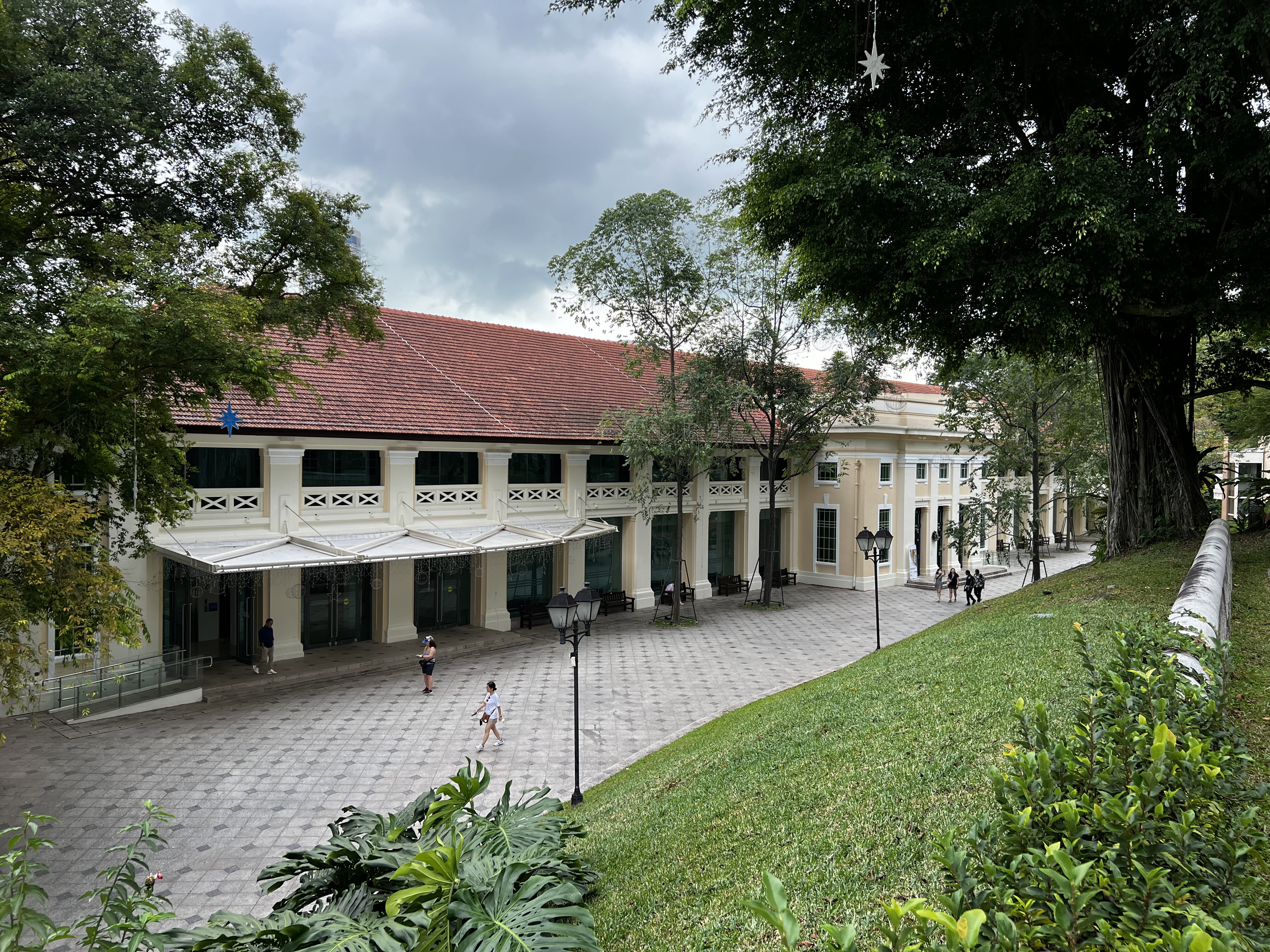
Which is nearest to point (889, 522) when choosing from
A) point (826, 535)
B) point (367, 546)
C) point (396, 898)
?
point (826, 535)

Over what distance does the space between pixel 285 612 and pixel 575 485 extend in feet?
30.9

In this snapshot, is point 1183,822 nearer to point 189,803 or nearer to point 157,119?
point 189,803

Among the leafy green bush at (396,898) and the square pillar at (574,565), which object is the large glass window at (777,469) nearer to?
the square pillar at (574,565)

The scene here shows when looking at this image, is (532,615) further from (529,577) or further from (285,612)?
(285,612)

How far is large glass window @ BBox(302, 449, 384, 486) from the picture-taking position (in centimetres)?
1889

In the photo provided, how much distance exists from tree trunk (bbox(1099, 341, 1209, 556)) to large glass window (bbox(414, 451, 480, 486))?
634 inches

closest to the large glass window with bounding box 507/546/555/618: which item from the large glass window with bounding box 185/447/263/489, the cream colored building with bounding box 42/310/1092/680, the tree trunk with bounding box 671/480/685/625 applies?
the cream colored building with bounding box 42/310/1092/680

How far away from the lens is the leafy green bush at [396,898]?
11.4 ft

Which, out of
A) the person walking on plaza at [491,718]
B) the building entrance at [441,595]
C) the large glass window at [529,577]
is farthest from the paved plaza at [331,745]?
the large glass window at [529,577]

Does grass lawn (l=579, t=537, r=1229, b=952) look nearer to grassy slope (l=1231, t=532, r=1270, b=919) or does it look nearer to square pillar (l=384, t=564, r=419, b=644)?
grassy slope (l=1231, t=532, r=1270, b=919)

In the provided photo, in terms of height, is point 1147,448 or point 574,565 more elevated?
point 1147,448

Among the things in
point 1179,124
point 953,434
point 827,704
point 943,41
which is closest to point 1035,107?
point 943,41

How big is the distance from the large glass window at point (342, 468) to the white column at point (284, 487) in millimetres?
615

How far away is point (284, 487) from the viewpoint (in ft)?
59.2
